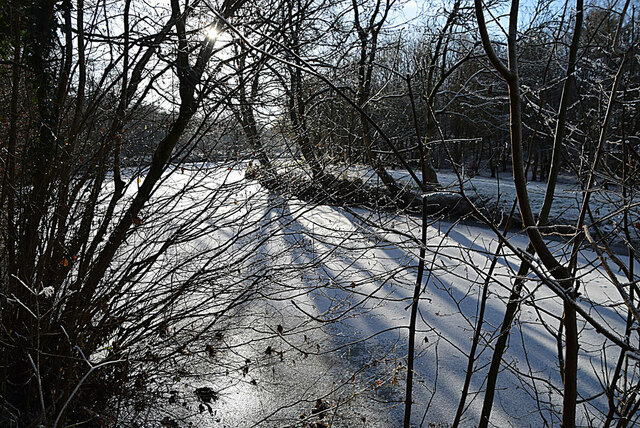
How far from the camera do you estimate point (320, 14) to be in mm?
3162

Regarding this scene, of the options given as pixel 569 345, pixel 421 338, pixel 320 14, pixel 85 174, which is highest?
pixel 320 14

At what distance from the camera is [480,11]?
853mm

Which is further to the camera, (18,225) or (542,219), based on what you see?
(18,225)

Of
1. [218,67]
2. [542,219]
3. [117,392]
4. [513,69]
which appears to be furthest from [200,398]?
[513,69]

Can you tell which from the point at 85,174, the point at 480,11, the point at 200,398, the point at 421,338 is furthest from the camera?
the point at 421,338

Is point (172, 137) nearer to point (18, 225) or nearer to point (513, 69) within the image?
point (18, 225)

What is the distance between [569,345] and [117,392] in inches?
94.1

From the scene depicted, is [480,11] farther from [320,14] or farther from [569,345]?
[320,14]

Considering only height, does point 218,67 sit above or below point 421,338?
above

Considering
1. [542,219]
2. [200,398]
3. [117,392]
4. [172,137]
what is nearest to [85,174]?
[172,137]

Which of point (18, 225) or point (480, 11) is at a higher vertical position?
point (480, 11)

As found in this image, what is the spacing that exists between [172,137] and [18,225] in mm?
869

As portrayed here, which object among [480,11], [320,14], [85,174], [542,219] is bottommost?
[542,219]

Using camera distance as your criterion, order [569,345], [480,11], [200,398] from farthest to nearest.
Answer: [200,398] → [569,345] → [480,11]
